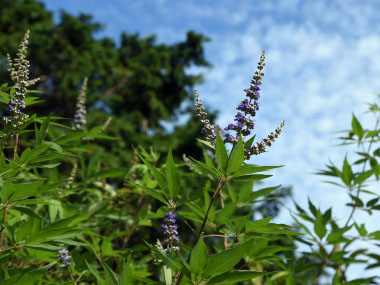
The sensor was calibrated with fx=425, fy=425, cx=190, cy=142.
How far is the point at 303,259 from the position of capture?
3.64 metres

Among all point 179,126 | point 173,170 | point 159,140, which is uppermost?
point 179,126

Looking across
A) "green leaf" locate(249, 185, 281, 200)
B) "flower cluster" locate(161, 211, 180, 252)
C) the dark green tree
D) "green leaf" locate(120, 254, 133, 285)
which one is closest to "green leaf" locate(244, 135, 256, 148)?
"flower cluster" locate(161, 211, 180, 252)

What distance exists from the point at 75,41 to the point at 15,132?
22235 millimetres

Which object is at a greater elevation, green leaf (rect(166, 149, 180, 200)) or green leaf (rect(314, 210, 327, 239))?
green leaf (rect(314, 210, 327, 239))

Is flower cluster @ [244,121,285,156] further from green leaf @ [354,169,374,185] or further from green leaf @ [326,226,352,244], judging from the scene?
green leaf @ [354,169,374,185]

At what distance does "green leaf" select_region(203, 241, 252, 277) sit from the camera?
1.63 m

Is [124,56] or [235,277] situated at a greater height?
[124,56]

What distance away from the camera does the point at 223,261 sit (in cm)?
166

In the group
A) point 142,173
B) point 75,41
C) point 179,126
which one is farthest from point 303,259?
point 75,41

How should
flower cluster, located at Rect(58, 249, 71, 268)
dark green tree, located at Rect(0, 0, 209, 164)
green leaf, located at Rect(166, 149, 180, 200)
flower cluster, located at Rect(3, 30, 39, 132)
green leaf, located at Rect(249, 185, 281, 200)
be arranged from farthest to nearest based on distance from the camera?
dark green tree, located at Rect(0, 0, 209, 164)
flower cluster, located at Rect(58, 249, 71, 268)
green leaf, located at Rect(249, 185, 281, 200)
flower cluster, located at Rect(3, 30, 39, 132)
green leaf, located at Rect(166, 149, 180, 200)

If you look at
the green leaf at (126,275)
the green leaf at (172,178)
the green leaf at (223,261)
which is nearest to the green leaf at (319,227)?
the green leaf at (172,178)

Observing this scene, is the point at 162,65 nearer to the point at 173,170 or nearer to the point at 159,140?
the point at 159,140

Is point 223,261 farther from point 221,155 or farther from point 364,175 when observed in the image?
point 364,175

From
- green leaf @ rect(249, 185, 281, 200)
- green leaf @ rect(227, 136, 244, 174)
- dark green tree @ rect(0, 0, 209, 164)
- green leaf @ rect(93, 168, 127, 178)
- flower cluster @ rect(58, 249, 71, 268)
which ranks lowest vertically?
flower cluster @ rect(58, 249, 71, 268)
